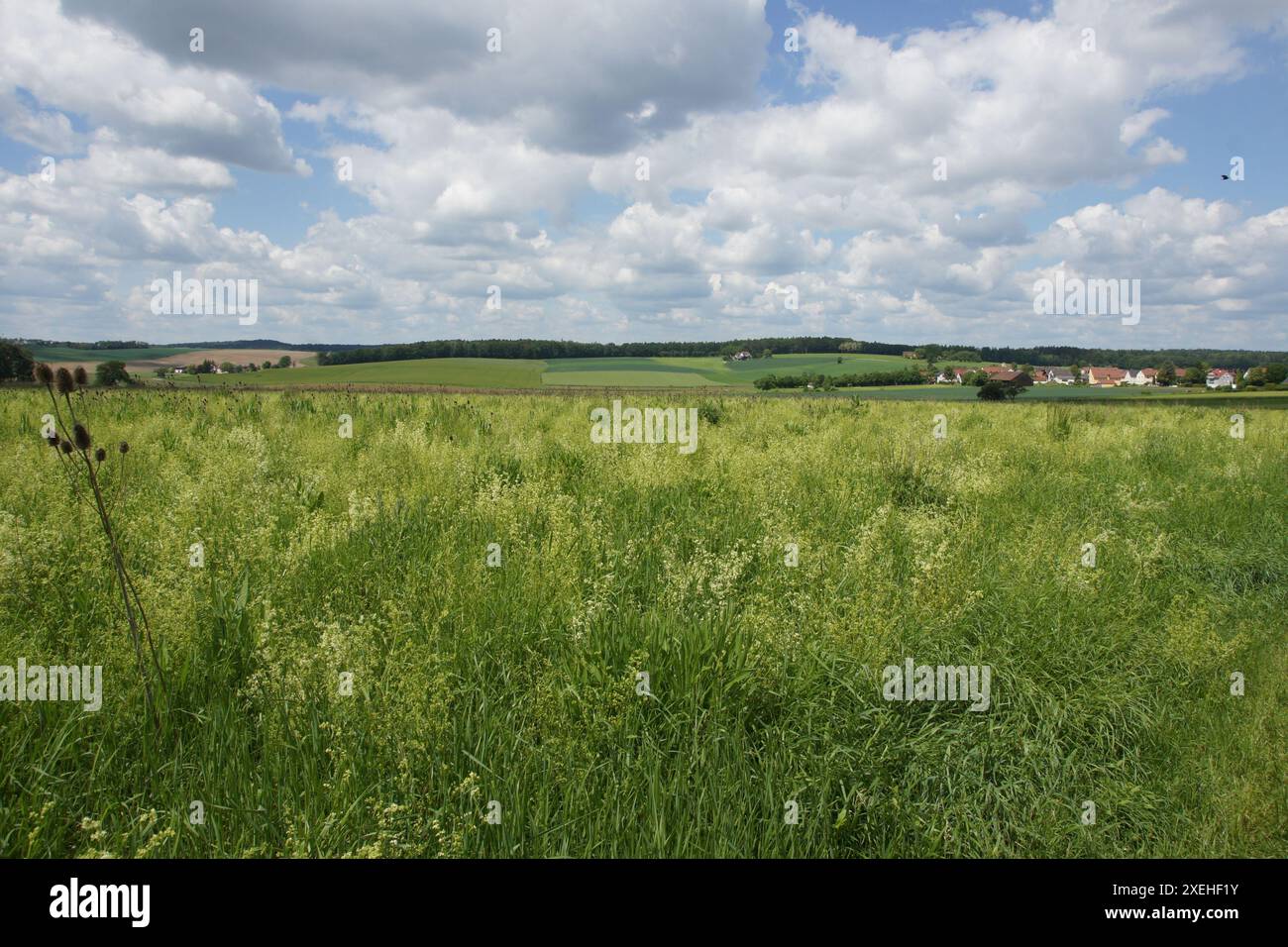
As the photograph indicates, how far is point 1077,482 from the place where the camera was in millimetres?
8328

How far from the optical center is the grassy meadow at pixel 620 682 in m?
2.45

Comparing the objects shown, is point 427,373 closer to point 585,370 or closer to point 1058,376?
point 585,370

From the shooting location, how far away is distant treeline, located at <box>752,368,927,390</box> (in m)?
56.5

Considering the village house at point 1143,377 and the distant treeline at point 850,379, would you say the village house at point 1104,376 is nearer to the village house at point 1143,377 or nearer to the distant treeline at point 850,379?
the village house at point 1143,377

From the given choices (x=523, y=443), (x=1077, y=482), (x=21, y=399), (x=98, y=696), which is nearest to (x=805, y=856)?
(x=98, y=696)

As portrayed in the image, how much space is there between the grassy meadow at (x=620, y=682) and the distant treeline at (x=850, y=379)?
169 ft

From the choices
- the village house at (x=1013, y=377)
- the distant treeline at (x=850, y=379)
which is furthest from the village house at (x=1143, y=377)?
the distant treeline at (x=850, y=379)

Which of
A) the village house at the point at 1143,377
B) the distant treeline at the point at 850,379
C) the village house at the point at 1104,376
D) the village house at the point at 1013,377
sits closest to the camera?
the village house at the point at 1013,377

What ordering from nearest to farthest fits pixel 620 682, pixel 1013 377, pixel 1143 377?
pixel 620 682 < pixel 1013 377 < pixel 1143 377

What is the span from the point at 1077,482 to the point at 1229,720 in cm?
564

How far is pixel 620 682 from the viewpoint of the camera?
9.53ft

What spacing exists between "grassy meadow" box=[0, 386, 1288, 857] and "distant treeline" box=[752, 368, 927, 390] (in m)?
51.6

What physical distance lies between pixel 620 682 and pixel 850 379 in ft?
198

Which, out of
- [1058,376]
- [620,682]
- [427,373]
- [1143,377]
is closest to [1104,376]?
[1143,377]
